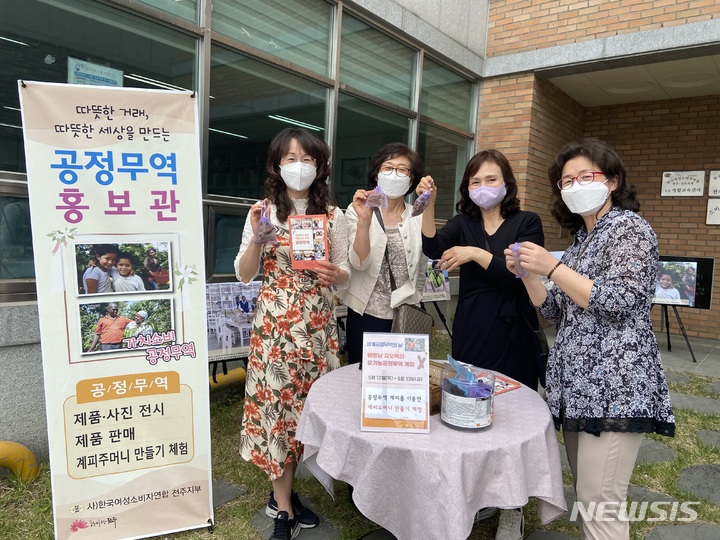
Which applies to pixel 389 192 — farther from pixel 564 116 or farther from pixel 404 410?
pixel 564 116

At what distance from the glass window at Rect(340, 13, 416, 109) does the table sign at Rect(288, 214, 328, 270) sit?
11.5 ft

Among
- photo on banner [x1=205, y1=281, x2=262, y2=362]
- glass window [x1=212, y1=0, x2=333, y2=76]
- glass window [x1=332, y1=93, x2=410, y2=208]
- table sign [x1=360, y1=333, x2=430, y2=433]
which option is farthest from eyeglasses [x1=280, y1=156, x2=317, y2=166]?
glass window [x1=332, y1=93, x2=410, y2=208]

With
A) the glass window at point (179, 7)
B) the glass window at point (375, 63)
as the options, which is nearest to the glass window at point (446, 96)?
the glass window at point (375, 63)

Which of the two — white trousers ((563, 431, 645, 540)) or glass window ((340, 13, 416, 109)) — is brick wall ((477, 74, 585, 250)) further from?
white trousers ((563, 431, 645, 540))

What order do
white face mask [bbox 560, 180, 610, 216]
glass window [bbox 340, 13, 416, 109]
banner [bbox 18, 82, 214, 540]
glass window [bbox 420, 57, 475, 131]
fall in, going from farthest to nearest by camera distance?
glass window [bbox 420, 57, 475, 131] < glass window [bbox 340, 13, 416, 109] < banner [bbox 18, 82, 214, 540] < white face mask [bbox 560, 180, 610, 216]

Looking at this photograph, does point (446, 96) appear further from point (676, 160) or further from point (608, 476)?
point (608, 476)

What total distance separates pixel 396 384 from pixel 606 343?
72cm

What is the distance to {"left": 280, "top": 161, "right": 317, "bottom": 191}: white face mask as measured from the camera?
85.7 inches

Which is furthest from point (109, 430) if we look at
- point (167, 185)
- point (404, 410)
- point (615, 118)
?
point (615, 118)

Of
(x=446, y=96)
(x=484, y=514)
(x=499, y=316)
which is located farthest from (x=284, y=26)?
(x=484, y=514)

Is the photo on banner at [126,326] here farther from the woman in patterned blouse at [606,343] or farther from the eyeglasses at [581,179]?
the eyeglasses at [581,179]

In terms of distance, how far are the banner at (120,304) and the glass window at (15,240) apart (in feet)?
3.94

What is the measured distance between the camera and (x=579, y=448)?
172 centimetres

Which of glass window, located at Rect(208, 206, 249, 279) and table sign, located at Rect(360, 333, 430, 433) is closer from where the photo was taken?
table sign, located at Rect(360, 333, 430, 433)
